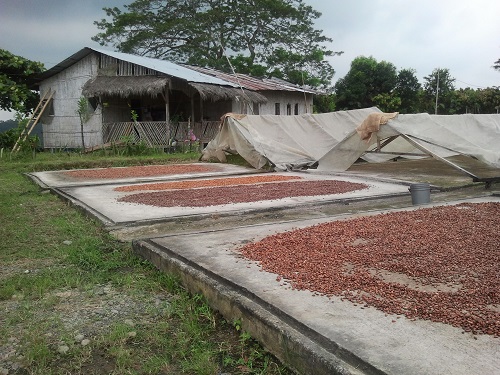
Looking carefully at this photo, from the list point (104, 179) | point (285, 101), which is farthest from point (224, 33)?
point (104, 179)

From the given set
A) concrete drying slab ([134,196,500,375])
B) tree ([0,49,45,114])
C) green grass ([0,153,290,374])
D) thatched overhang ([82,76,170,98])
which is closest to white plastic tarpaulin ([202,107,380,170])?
thatched overhang ([82,76,170,98])

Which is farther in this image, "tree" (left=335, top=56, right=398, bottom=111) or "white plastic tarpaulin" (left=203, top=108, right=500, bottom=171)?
"tree" (left=335, top=56, right=398, bottom=111)

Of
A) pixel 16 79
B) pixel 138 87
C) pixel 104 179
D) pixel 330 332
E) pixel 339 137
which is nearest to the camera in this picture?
pixel 330 332

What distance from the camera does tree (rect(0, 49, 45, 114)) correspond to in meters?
17.9

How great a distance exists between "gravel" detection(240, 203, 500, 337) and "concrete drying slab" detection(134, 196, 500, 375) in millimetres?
133

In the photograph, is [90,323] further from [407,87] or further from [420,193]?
[407,87]

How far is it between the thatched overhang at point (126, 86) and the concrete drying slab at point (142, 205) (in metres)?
6.48

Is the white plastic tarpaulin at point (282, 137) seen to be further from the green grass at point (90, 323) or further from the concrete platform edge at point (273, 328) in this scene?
the concrete platform edge at point (273, 328)

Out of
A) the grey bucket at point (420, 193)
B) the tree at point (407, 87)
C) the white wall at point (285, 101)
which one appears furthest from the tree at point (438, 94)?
the grey bucket at point (420, 193)

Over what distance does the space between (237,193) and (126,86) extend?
10032 millimetres

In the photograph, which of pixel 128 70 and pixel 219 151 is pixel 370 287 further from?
pixel 128 70

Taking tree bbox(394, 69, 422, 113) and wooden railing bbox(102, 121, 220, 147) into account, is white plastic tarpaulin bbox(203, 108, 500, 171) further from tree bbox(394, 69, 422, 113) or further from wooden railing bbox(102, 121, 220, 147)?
tree bbox(394, 69, 422, 113)

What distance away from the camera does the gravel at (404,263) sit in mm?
2691

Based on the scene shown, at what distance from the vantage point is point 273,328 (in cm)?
252
